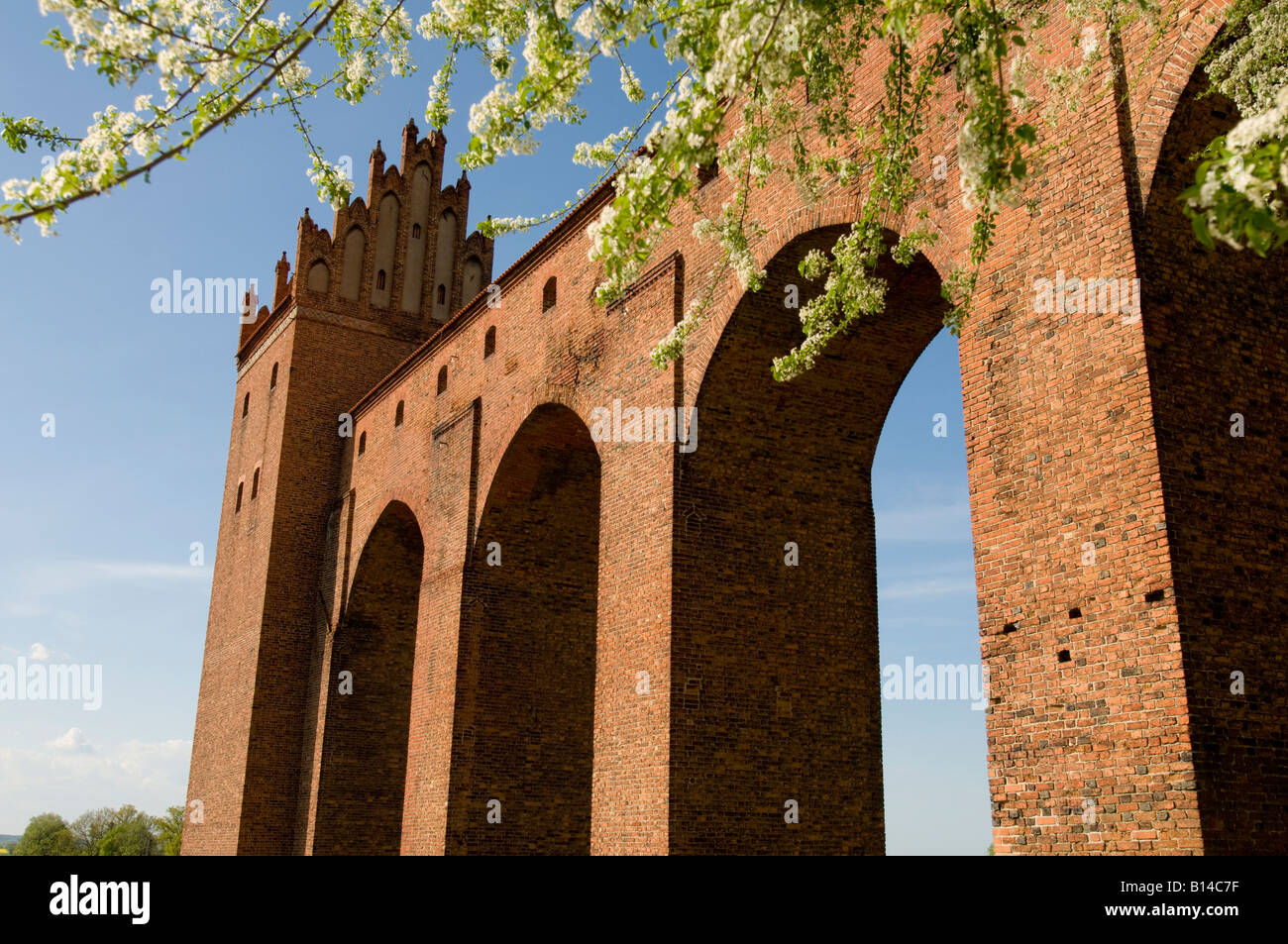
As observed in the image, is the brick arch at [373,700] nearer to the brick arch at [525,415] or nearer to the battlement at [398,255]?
the brick arch at [525,415]

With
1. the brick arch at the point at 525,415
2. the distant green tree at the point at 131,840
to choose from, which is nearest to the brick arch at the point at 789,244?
the brick arch at the point at 525,415

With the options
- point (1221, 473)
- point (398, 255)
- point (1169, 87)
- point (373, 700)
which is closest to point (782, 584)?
point (1221, 473)

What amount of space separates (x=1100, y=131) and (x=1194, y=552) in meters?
2.69

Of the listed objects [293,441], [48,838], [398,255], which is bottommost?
[48,838]

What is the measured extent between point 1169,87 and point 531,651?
34.4 feet

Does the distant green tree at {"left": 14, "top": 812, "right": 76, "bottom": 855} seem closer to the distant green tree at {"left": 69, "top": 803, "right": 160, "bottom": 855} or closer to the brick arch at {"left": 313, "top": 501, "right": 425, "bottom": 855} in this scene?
the distant green tree at {"left": 69, "top": 803, "right": 160, "bottom": 855}

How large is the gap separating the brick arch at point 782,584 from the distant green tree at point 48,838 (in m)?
58.5

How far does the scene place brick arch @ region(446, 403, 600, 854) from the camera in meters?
13.9

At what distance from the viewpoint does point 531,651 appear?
14609 millimetres

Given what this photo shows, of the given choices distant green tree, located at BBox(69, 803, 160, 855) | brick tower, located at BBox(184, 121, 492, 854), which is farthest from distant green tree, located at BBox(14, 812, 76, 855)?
brick tower, located at BBox(184, 121, 492, 854)

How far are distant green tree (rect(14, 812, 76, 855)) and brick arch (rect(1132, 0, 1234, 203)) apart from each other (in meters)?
63.7

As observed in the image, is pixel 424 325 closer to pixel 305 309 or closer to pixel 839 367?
pixel 305 309

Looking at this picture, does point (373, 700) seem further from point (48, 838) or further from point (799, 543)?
point (48, 838)
